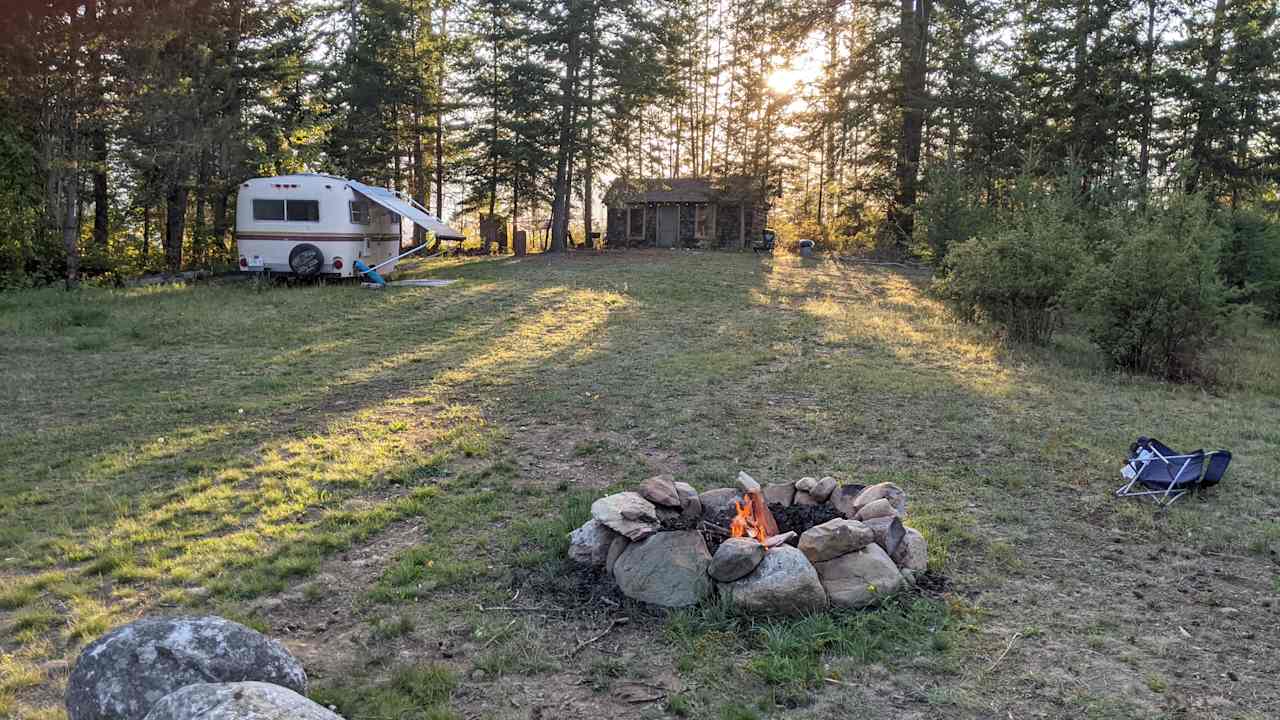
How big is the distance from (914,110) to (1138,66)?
18.9 ft

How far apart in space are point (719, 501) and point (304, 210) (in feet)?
45.6

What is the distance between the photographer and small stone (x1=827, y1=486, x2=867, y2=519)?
411 centimetres

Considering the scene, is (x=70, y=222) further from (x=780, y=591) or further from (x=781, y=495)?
(x=780, y=591)

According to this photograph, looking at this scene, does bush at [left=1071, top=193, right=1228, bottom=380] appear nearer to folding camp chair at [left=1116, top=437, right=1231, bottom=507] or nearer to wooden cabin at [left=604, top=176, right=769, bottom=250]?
folding camp chair at [left=1116, top=437, right=1231, bottom=507]

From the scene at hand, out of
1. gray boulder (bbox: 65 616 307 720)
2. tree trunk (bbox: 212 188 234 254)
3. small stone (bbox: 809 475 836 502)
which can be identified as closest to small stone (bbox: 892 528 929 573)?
small stone (bbox: 809 475 836 502)

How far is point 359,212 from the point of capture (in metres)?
16.0

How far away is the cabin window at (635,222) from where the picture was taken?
29.5 meters

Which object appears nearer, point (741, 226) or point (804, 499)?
point (804, 499)

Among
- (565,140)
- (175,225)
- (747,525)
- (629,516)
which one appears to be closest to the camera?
(747,525)

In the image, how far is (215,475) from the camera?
17.1 ft

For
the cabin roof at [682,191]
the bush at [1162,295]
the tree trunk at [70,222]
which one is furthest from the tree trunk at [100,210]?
the bush at [1162,295]

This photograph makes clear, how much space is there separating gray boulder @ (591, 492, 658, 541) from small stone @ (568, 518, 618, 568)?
0.06 meters

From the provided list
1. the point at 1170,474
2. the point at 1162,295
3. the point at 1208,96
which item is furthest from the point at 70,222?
the point at 1208,96

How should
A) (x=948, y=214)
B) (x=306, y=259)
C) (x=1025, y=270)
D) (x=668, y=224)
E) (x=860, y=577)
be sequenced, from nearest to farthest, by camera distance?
1. (x=860, y=577)
2. (x=1025, y=270)
3. (x=948, y=214)
4. (x=306, y=259)
5. (x=668, y=224)
